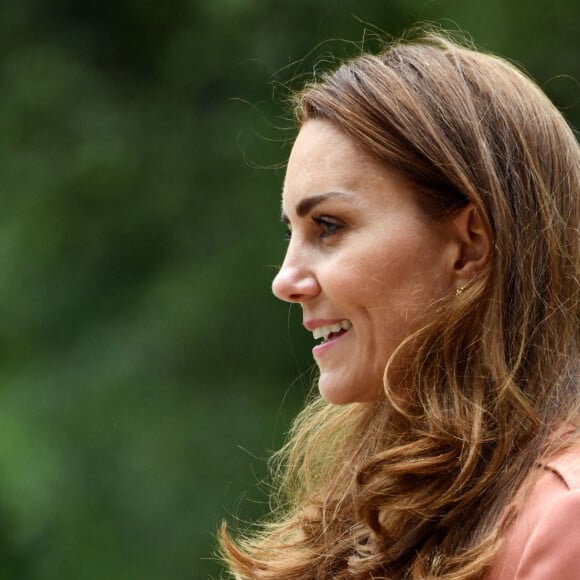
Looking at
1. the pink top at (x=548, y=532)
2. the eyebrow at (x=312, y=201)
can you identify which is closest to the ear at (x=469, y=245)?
the eyebrow at (x=312, y=201)

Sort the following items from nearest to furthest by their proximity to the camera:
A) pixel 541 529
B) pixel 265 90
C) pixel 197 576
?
1. pixel 541 529
2. pixel 197 576
3. pixel 265 90

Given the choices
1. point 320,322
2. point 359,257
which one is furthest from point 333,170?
point 320,322

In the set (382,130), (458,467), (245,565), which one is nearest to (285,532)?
(245,565)

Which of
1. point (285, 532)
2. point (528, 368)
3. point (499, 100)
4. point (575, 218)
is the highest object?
point (499, 100)

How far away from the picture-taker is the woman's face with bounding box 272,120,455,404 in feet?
8.67

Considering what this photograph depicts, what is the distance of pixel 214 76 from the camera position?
7.46 metres

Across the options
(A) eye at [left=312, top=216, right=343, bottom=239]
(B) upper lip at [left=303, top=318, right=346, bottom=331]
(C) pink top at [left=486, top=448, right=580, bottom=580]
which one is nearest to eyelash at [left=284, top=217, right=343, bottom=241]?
(A) eye at [left=312, top=216, right=343, bottom=239]

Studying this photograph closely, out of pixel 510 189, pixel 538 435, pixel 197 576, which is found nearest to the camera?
pixel 538 435

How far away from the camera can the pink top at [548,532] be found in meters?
2.15

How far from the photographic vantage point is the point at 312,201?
8.98ft

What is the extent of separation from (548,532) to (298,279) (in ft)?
2.67

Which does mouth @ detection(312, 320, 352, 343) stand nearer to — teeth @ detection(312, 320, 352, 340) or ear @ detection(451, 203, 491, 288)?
teeth @ detection(312, 320, 352, 340)

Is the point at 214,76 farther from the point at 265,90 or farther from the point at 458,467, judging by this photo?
the point at 458,467

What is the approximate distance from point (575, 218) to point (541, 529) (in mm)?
762
